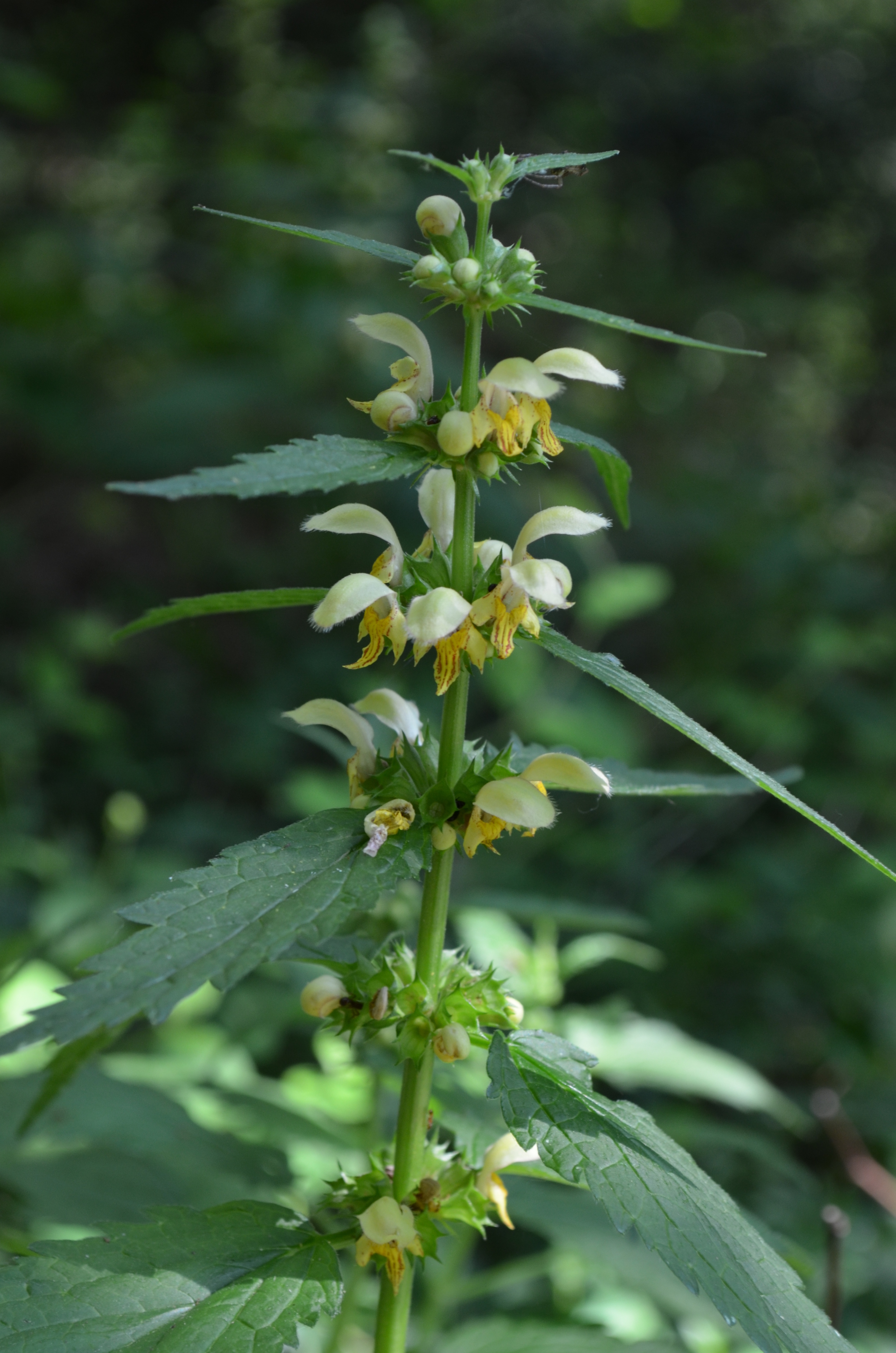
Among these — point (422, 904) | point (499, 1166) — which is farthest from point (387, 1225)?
point (422, 904)

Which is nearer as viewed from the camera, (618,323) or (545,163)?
(618,323)

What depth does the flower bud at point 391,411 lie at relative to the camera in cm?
79

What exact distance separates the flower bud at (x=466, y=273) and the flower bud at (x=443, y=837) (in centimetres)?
40

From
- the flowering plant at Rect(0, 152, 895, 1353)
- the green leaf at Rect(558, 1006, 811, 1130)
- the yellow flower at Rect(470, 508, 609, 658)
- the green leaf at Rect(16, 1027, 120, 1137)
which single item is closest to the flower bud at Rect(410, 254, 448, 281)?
the flowering plant at Rect(0, 152, 895, 1353)

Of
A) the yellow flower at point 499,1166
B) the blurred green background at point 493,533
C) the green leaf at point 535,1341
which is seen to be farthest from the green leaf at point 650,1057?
the yellow flower at point 499,1166

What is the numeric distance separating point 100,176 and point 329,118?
1.88 metres

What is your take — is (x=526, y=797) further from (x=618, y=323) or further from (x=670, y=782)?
(x=618, y=323)

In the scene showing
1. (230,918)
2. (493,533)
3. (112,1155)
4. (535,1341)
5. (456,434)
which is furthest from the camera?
(493,533)

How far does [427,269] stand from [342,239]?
0.08 metres

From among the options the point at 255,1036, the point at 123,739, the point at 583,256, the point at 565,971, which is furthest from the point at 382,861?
the point at 583,256

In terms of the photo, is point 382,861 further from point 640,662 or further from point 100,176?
point 100,176

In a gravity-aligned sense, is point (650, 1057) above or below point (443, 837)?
below

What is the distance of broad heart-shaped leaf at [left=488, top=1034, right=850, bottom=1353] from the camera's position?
63cm

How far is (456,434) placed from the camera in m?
0.74
